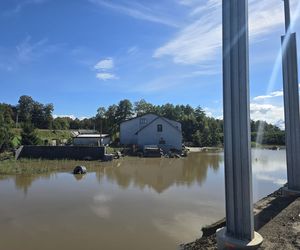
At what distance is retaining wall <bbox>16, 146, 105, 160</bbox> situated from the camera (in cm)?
3127

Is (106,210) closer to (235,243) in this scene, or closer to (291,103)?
A: (291,103)

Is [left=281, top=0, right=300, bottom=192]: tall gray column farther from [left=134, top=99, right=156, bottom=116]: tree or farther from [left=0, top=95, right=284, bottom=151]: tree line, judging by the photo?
[left=134, top=99, right=156, bottom=116]: tree

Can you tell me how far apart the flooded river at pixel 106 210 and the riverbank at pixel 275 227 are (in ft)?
3.66

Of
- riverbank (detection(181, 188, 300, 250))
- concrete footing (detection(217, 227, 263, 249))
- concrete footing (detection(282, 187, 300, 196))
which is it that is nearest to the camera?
concrete footing (detection(217, 227, 263, 249))

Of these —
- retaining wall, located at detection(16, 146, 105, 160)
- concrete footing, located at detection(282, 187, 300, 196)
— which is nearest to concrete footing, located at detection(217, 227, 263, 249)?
concrete footing, located at detection(282, 187, 300, 196)

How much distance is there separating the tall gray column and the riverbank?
0.87 meters

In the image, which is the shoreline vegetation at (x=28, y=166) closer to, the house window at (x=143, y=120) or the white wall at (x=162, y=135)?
the white wall at (x=162, y=135)

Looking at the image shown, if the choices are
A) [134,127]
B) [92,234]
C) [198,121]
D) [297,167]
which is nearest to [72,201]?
[92,234]

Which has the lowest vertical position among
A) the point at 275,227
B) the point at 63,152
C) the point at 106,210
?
the point at 106,210

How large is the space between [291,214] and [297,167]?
232 centimetres

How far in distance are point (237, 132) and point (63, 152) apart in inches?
1102

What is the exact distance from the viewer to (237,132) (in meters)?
5.55

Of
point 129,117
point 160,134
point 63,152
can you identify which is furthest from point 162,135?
point 129,117

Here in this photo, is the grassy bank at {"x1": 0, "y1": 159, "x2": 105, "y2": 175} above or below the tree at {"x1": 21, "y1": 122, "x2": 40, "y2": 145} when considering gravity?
below
